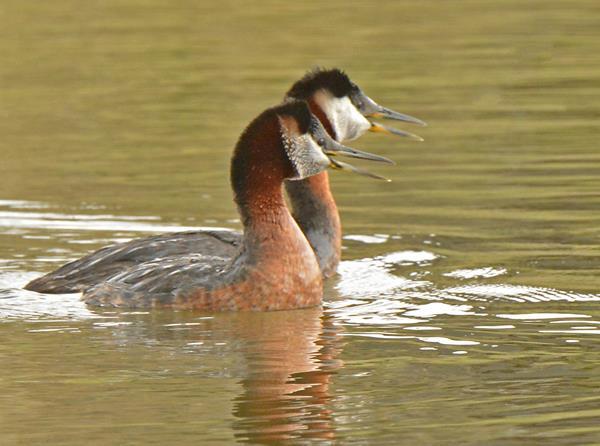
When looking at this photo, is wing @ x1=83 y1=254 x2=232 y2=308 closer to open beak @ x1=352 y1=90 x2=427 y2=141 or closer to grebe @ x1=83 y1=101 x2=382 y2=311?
grebe @ x1=83 y1=101 x2=382 y2=311

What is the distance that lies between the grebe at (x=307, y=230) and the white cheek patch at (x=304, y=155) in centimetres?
78

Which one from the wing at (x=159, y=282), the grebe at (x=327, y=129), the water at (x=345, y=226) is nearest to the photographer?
the water at (x=345, y=226)

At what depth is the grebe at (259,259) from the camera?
1166 cm

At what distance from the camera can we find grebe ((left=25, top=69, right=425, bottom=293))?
12328 mm

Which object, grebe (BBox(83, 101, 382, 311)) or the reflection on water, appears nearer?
the reflection on water

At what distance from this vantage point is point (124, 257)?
40.5 feet

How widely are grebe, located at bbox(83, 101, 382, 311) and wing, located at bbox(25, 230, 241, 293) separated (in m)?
0.26

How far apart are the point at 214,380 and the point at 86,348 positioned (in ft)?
3.85

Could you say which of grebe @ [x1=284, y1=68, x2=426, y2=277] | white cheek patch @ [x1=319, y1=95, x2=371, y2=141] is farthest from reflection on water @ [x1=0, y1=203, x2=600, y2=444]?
white cheek patch @ [x1=319, y1=95, x2=371, y2=141]

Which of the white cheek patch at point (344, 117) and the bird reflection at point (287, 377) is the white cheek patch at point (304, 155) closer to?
the bird reflection at point (287, 377)

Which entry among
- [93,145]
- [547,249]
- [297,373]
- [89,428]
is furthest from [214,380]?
[93,145]

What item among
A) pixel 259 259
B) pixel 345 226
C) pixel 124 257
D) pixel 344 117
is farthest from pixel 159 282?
pixel 345 226

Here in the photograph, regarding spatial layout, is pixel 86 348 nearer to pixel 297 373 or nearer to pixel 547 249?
pixel 297 373

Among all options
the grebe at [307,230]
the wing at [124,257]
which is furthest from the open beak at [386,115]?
the wing at [124,257]
